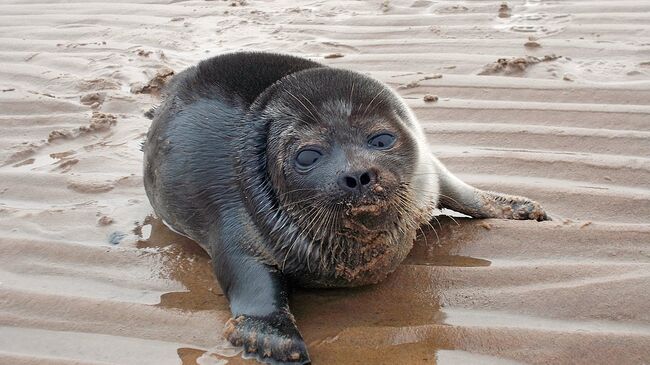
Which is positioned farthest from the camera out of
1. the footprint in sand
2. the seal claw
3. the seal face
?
the footprint in sand

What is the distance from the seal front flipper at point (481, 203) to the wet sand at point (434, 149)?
82 mm

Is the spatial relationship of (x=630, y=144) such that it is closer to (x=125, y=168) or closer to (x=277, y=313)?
(x=277, y=313)

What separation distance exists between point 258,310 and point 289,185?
589mm

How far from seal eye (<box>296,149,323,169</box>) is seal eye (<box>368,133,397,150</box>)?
0.25 m

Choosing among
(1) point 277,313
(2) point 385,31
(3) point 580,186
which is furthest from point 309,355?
(2) point 385,31

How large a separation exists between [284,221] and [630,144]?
2459 mm

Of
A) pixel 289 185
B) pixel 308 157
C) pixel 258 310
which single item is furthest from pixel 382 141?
pixel 258 310

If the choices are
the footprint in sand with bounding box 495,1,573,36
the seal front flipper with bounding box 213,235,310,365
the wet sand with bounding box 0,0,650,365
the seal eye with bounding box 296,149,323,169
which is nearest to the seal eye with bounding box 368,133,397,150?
the seal eye with bounding box 296,149,323,169

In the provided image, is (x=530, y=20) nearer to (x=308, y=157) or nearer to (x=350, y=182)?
(x=308, y=157)

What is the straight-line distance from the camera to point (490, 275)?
13.2ft

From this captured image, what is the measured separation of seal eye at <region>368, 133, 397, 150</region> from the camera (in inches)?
151

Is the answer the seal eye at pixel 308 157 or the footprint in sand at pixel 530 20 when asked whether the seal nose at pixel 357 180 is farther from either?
the footprint in sand at pixel 530 20

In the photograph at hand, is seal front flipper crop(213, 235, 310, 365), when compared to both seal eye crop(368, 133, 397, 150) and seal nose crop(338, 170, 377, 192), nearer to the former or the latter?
seal nose crop(338, 170, 377, 192)

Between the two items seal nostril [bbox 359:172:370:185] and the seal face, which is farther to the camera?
the seal face
